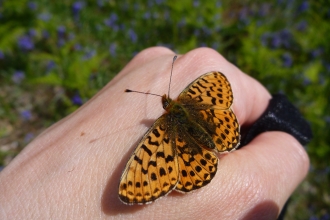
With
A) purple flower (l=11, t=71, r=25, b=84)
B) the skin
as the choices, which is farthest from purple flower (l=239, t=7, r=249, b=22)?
purple flower (l=11, t=71, r=25, b=84)

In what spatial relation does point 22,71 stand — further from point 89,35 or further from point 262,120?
point 262,120

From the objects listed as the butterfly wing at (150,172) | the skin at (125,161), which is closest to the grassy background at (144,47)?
the skin at (125,161)

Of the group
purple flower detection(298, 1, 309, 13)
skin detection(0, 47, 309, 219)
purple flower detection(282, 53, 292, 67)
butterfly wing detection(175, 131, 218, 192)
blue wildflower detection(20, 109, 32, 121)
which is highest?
butterfly wing detection(175, 131, 218, 192)

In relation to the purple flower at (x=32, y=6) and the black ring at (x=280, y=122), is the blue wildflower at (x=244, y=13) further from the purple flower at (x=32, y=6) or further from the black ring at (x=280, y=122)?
the purple flower at (x=32, y=6)

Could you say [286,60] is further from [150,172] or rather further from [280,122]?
[150,172]

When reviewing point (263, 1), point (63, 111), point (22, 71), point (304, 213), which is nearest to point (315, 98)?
point (304, 213)

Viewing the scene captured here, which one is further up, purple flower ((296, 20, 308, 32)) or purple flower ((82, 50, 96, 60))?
purple flower ((82, 50, 96, 60))

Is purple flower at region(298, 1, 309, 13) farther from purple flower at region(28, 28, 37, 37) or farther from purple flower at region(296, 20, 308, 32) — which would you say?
purple flower at region(28, 28, 37, 37)
